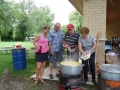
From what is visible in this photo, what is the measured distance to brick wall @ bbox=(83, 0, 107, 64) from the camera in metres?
4.75

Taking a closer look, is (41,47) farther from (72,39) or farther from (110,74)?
(110,74)

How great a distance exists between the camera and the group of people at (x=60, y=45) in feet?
12.9

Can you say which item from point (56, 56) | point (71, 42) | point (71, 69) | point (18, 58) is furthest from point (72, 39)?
point (18, 58)

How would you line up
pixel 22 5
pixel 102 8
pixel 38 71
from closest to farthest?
pixel 38 71 < pixel 102 8 < pixel 22 5

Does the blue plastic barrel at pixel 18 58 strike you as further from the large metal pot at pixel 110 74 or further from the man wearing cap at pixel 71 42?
the large metal pot at pixel 110 74

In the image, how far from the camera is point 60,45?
14.5ft

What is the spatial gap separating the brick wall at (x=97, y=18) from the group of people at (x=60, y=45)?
870 millimetres

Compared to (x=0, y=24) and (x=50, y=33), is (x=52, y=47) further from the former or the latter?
(x=0, y=24)

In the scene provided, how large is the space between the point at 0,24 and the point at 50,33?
13.5 meters

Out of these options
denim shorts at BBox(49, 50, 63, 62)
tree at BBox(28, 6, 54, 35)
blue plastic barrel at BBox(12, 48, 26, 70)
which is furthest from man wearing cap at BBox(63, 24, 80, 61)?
tree at BBox(28, 6, 54, 35)

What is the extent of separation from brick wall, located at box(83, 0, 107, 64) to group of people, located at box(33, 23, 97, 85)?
2.85 ft

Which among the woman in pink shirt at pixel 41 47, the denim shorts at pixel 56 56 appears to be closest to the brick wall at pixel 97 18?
the denim shorts at pixel 56 56

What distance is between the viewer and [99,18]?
479cm

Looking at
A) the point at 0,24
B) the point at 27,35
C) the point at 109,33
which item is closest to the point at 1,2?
the point at 0,24
